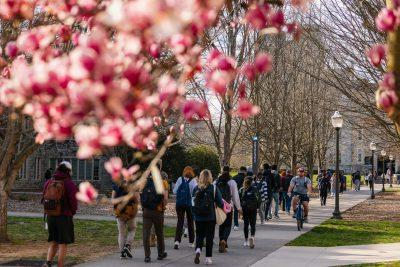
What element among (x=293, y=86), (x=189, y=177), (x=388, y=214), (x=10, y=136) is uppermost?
(x=293, y=86)

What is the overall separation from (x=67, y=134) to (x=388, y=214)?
2498 centimetres

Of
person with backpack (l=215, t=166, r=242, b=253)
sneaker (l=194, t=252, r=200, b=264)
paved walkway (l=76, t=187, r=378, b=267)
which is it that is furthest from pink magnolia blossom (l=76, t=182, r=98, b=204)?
person with backpack (l=215, t=166, r=242, b=253)

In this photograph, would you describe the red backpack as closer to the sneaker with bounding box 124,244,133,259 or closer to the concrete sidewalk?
the sneaker with bounding box 124,244,133,259

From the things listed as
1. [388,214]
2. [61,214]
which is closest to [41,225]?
[61,214]

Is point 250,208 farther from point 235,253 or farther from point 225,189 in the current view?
point 235,253

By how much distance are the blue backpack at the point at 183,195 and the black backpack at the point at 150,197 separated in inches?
77.9

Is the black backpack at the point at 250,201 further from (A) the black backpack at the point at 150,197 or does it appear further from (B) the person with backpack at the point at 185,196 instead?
(A) the black backpack at the point at 150,197

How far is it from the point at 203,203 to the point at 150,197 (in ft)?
3.28

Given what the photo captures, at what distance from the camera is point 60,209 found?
34.1ft

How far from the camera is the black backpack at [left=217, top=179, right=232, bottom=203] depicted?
14.1 meters

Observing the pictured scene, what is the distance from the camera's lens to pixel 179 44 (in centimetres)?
308

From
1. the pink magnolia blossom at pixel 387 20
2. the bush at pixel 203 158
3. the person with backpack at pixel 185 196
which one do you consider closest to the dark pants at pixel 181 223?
the person with backpack at pixel 185 196

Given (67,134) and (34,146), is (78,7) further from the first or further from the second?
(34,146)

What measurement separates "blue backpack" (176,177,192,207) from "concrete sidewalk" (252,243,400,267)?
7.11 feet
